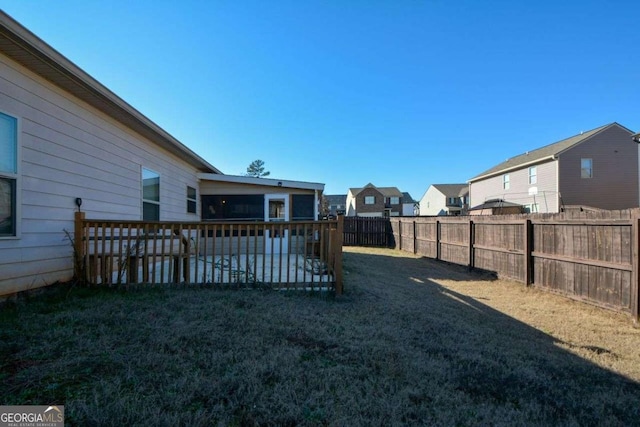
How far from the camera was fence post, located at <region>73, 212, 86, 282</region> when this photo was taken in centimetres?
466

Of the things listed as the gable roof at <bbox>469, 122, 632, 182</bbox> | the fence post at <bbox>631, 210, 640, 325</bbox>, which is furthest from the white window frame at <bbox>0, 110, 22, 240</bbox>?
the gable roof at <bbox>469, 122, 632, 182</bbox>

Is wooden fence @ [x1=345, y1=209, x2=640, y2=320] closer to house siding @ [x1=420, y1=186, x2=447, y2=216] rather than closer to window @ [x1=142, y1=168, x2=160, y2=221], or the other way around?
window @ [x1=142, y1=168, x2=160, y2=221]

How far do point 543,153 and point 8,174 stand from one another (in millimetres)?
24407

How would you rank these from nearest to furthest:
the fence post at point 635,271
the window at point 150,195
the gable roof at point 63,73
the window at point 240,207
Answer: the gable roof at point 63,73 < the fence post at point 635,271 < the window at point 150,195 < the window at point 240,207

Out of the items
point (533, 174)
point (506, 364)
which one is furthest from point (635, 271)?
point (533, 174)

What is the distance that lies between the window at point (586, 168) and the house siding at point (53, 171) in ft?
74.8

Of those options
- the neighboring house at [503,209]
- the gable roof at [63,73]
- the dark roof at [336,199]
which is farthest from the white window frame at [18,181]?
the dark roof at [336,199]

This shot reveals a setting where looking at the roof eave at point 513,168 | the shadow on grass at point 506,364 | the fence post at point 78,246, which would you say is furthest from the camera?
the roof eave at point 513,168

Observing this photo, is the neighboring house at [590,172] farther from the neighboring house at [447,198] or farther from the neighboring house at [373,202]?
the neighboring house at [373,202]

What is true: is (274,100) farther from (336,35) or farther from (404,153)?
(404,153)

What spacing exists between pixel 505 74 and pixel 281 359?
13267 mm

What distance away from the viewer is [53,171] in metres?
4.41

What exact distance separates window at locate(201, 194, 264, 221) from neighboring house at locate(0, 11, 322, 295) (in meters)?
3.24

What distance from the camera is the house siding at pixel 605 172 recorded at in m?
17.5
